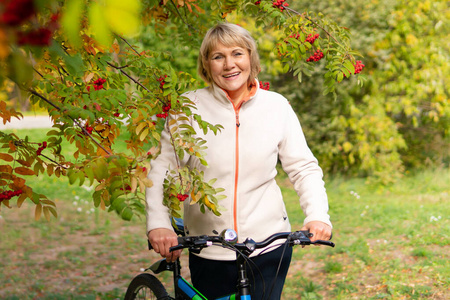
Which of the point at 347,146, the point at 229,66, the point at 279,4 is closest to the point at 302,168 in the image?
the point at 229,66

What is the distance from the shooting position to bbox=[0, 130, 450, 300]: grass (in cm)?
475

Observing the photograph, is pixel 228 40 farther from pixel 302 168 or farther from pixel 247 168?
pixel 302 168

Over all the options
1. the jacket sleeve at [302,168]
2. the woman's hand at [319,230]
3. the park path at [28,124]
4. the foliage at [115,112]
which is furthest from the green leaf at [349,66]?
the park path at [28,124]

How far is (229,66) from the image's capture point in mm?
2336

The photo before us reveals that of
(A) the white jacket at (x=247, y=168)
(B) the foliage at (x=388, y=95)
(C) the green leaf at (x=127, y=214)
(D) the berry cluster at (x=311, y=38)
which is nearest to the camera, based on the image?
(C) the green leaf at (x=127, y=214)

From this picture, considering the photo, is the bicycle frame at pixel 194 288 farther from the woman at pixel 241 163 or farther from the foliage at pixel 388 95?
the foliage at pixel 388 95

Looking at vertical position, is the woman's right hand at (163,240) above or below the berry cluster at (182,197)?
below

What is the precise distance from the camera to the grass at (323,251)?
187 inches

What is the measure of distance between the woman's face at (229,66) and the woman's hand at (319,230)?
71 centimetres

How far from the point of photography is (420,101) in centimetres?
877

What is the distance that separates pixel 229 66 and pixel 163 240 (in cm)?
84

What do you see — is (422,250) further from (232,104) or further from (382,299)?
(232,104)

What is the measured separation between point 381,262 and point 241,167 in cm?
345

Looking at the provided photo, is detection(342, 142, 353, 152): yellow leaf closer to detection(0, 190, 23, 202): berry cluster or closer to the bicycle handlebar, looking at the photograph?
the bicycle handlebar
